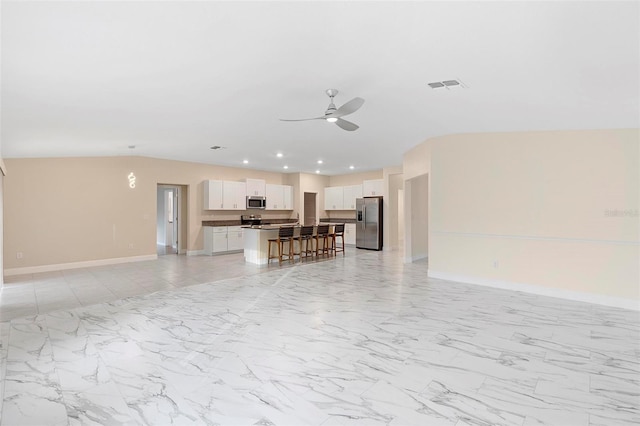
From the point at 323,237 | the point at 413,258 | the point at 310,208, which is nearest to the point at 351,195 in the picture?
the point at 310,208

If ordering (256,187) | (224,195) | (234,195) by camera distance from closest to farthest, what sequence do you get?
(224,195)
(234,195)
(256,187)

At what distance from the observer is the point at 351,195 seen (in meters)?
11.7

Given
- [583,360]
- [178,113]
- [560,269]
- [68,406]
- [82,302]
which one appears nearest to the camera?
[68,406]

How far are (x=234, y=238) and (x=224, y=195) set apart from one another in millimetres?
1328

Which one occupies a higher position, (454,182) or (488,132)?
(488,132)

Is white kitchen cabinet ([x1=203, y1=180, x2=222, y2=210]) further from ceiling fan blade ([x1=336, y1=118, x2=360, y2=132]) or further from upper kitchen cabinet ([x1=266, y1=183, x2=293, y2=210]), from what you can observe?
ceiling fan blade ([x1=336, y1=118, x2=360, y2=132])

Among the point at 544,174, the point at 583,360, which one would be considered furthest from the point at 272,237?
the point at 583,360

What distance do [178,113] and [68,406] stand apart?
11.2ft

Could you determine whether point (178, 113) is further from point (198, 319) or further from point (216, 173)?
point (216, 173)

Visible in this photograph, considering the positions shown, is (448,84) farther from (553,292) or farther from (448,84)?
(553,292)

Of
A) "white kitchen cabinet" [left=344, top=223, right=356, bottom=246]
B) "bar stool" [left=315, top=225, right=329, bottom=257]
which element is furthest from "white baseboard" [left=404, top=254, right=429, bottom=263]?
"white kitchen cabinet" [left=344, top=223, right=356, bottom=246]

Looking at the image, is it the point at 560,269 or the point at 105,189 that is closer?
the point at 560,269

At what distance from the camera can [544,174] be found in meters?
5.20

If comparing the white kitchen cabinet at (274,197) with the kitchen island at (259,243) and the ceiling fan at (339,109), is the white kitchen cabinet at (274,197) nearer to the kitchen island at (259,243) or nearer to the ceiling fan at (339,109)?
the kitchen island at (259,243)
